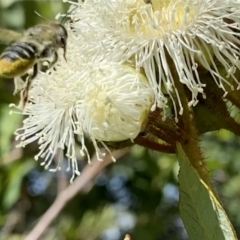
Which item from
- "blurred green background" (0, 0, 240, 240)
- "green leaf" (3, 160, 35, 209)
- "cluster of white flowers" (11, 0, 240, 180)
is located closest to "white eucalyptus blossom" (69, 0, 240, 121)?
"cluster of white flowers" (11, 0, 240, 180)

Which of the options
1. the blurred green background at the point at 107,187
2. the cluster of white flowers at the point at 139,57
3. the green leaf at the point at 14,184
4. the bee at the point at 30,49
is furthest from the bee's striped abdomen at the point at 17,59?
the green leaf at the point at 14,184

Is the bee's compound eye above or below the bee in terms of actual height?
below

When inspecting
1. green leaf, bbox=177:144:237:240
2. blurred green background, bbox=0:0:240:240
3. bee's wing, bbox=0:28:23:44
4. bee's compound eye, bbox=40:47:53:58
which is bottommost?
blurred green background, bbox=0:0:240:240

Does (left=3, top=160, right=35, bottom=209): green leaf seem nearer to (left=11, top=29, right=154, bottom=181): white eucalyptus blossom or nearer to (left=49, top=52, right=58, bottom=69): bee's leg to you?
(left=11, top=29, right=154, bottom=181): white eucalyptus blossom

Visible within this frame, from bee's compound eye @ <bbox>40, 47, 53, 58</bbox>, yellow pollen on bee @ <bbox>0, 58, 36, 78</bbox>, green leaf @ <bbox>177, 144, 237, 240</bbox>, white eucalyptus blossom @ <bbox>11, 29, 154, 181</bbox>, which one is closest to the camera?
green leaf @ <bbox>177, 144, 237, 240</bbox>

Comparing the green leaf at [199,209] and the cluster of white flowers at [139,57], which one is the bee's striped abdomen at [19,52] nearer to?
the cluster of white flowers at [139,57]

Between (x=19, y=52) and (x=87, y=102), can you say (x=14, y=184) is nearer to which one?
(x=19, y=52)

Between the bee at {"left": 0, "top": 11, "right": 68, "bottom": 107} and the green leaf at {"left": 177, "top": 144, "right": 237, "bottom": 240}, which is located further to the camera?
the bee at {"left": 0, "top": 11, "right": 68, "bottom": 107}
